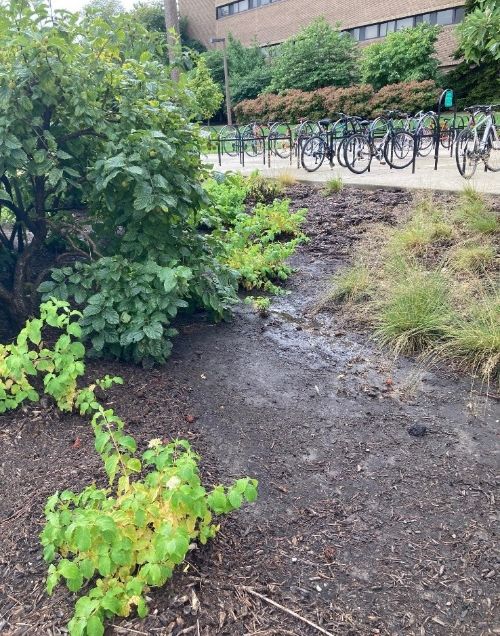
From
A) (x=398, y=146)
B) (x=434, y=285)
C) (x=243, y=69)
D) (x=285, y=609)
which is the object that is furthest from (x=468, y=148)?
(x=243, y=69)

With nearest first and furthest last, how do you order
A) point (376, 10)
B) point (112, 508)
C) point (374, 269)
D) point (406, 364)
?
point (112, 508) → point (406, 364) → point (374, 269) → point (376, 10)

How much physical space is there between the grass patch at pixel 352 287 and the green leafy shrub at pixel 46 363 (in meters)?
2.37

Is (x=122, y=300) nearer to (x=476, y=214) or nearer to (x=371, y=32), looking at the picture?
(x=476, y=214)

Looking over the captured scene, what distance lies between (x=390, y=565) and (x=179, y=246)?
220 cm

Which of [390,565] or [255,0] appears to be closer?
[390,565]

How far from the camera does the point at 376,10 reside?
32.7 metres

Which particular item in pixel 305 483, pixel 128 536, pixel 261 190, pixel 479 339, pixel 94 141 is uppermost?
pixel 94 141

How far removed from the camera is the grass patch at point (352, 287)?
4281 mm

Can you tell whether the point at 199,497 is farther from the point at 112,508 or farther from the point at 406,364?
the point at 406,364

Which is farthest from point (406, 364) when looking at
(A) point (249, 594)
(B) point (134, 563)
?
(B) point (134, 563)

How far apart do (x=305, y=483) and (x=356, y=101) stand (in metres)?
25.0

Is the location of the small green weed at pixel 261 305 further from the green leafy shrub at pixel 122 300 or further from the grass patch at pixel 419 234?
the grass patch at pixel 419 234

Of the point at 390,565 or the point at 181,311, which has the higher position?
the point at 181,311

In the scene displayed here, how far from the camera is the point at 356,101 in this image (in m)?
24.7
